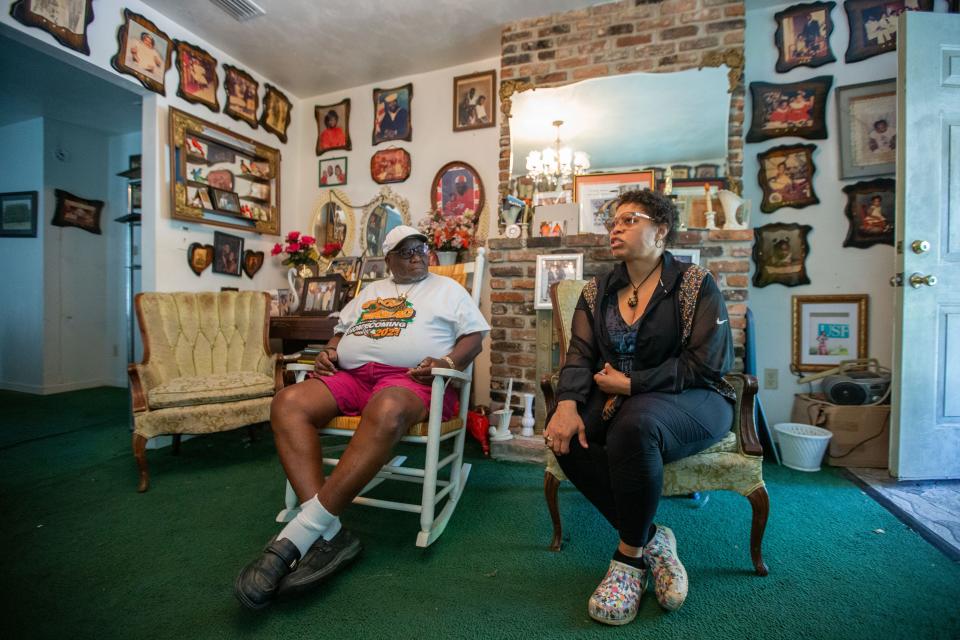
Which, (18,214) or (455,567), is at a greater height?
(18,214)

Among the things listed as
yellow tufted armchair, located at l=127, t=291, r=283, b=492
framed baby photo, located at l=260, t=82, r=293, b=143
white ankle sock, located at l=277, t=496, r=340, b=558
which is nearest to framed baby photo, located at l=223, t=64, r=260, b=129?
framed baby photo, located at l=260, t=82, r=293, b=143

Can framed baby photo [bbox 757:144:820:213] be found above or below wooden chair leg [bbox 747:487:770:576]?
above

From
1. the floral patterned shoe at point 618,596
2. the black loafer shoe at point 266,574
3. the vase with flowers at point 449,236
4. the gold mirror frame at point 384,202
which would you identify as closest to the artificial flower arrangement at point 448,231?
the vase with flowers at point 449,236

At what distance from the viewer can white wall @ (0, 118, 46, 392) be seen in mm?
4164

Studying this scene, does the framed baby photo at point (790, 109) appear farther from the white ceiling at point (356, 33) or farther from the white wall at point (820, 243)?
the white ceiling at point (356, 33)

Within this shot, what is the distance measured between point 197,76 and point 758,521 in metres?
3.93

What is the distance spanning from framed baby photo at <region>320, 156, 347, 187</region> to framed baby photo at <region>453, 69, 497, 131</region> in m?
1.04

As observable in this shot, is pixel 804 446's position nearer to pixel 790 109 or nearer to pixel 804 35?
pixel 790 109

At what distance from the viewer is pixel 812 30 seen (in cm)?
264

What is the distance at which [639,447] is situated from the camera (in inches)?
49.6

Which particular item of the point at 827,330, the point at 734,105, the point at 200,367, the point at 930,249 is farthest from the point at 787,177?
the point at 200,367

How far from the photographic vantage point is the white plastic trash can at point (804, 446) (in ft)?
7.63

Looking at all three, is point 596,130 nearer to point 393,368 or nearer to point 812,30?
point 812,30

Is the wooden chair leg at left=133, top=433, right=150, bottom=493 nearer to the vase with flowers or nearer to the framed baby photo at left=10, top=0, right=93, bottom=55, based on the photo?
the vase with flowers
